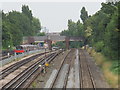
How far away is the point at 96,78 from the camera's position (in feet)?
93.0

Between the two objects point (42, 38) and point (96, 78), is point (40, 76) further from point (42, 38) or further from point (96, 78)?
point (42, 38)

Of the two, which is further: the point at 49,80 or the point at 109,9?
the point at 109,9

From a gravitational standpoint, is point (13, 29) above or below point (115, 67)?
above

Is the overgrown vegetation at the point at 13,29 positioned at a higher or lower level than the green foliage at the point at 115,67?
higher

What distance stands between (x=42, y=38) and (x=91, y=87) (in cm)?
7701

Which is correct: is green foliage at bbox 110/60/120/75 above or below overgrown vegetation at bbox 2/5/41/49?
below

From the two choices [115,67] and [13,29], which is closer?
[115,67]

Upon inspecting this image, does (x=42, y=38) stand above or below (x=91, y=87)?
above

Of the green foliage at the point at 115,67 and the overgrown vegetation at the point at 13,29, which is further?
the overgrown vegetation at the point at 13,29

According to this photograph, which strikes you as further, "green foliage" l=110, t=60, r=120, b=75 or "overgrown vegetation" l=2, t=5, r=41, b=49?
"overgrown vegetation" l=2, t=5, r=41, b=49

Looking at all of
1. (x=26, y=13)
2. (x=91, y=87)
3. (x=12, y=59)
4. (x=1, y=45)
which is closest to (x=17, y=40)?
(x=1, y=45)

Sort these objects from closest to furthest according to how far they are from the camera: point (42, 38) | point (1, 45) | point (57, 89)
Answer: point (57, 89) < point (1, 45) < point (42, 38)

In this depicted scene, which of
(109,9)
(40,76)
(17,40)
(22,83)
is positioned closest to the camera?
(22,83)

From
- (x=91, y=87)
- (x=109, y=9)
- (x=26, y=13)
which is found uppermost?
(x=26, y=13)
